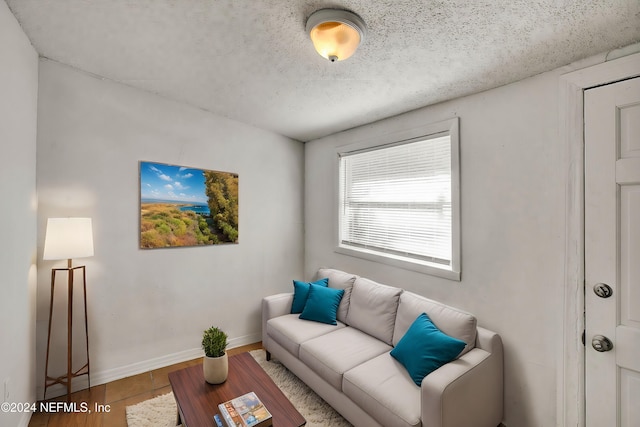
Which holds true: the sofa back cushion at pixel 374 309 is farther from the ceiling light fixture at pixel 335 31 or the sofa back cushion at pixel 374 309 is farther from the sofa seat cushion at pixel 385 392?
the ceiling light fixture at pixel 335 31

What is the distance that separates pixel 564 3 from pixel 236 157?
293 cm

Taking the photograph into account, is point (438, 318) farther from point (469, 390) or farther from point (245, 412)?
point (245, 412)

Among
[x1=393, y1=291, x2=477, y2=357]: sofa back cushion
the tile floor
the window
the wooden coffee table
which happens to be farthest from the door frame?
the tile floor

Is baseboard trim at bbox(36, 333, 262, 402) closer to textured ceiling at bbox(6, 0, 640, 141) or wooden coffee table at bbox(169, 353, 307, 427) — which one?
wooden coffee table at bbox(169, 353, 307, 427)

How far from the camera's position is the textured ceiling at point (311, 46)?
4.81ft

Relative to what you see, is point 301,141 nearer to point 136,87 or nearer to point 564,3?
point 136,87

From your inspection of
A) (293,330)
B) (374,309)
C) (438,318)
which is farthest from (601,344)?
(293,330)

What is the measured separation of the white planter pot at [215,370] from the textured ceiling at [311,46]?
2.12 meters

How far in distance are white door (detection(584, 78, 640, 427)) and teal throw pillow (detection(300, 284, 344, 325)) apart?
184 cm

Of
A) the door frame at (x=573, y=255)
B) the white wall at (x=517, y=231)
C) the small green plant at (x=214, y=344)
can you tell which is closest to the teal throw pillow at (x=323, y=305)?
the white wall at (x=517, y=231)

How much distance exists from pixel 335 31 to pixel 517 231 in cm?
176

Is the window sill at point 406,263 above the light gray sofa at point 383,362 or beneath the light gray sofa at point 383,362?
above

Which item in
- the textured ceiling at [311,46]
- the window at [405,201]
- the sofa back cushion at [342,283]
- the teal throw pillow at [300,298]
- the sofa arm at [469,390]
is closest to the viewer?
the textured ceiling at [311,46]

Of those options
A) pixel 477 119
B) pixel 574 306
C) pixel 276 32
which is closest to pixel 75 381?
pixel 276 32
